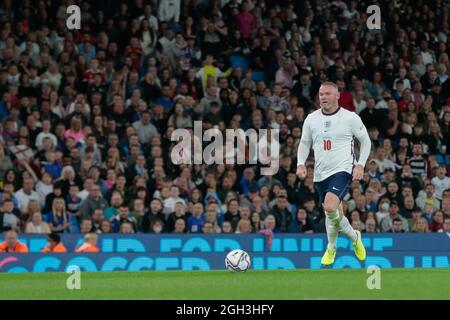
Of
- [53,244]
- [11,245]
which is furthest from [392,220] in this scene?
[11,245]

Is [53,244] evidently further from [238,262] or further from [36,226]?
[238,262]

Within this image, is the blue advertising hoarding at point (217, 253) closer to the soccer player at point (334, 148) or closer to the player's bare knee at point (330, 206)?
the soccer player at point (334, 148)

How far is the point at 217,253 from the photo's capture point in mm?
19000

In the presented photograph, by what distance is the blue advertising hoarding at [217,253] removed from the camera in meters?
18.5

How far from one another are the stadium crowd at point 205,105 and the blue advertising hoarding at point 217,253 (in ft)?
1.78

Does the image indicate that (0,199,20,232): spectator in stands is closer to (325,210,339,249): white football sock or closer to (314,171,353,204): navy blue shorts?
(325,210,339,249): white football sock

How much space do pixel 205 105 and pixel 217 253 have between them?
5322mm

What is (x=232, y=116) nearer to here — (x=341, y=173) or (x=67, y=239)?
(x=67, y=239)

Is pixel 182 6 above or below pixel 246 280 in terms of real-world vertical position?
above

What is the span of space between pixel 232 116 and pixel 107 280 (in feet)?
31.3

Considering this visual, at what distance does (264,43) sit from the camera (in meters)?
25.2

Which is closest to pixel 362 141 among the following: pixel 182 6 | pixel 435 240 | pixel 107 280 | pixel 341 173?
pixel 341 173

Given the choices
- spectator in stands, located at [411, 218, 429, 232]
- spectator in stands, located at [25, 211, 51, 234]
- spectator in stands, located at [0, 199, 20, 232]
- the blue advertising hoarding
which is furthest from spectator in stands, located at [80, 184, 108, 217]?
spectator in stands, located at [411, 218, 429, 232]

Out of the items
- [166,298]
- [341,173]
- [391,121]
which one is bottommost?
[166,298]
